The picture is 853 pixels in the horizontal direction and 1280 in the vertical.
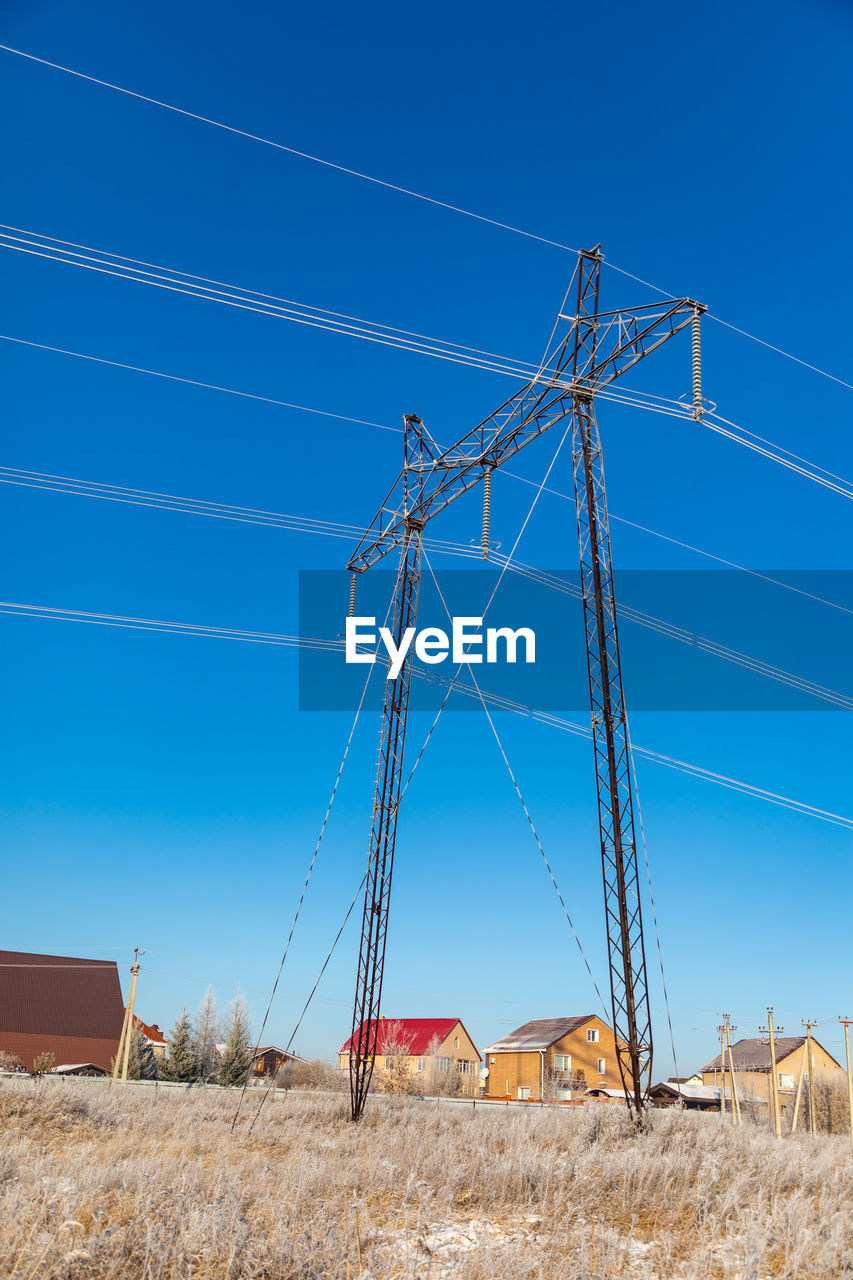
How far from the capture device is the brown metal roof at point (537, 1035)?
68.4 meters

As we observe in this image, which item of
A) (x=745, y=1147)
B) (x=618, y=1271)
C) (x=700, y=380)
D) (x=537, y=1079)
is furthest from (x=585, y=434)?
(x=537, y=1079)

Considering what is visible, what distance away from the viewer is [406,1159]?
1500 cm

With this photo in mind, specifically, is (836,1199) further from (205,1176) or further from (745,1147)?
(205,1176)

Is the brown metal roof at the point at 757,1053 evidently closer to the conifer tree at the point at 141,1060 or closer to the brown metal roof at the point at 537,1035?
the brown metal roof at the point at 537,1035

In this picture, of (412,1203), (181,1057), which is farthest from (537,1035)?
(412,1203)

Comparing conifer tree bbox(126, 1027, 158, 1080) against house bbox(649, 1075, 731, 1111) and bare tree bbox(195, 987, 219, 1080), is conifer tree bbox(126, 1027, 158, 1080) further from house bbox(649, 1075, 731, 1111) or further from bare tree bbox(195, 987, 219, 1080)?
house bbox(649, 1075, 731, 1111)

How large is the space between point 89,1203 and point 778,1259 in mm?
7734

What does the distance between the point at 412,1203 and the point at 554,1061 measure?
6058cm

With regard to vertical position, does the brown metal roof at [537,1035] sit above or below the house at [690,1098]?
above

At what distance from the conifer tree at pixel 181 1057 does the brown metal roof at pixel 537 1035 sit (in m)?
29.2

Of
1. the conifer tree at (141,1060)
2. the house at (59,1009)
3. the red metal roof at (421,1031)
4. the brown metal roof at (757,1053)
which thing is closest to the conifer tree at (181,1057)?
the conifer tree at (141,1060)

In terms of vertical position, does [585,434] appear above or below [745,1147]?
above

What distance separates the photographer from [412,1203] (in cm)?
1224

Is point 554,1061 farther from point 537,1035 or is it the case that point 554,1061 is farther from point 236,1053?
point 236,1053
